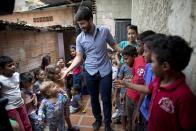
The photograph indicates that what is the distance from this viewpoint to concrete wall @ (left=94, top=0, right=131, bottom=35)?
9.23 meters

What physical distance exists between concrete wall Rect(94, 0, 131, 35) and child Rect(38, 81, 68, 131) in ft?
19.7

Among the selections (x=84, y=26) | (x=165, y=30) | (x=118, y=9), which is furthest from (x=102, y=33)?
(x=118, y=9)

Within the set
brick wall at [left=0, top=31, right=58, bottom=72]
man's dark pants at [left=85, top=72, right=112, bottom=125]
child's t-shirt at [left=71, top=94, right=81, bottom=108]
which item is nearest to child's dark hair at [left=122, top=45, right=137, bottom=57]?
man's dark pants at [left=85, top=72, right=112, bottom=125]

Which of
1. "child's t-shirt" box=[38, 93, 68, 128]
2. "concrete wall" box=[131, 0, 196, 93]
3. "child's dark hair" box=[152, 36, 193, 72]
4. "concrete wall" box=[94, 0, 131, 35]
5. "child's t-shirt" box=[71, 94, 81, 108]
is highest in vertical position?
"concrete wall" box=[94, 0, 131, 35]

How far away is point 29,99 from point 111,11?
614 cm

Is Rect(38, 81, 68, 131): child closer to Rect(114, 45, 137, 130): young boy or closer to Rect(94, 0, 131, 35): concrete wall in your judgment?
Rect(114, 45, 137, 130): young boy

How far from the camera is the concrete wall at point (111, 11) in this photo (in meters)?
9.23

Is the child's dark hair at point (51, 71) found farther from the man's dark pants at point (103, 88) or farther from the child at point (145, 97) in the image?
the child at point (145, 97)

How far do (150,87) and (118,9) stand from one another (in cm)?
747

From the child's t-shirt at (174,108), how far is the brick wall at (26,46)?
5.01m

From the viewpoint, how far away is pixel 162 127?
1.90 m

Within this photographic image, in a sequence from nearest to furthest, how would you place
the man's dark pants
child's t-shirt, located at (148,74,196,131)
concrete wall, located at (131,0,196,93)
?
child's t-shirt, located at (148,74,196,131) → concrete wall, located at (131,0,196,93) → the man's dark pants

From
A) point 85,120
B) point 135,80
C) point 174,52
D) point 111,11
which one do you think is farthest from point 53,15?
point 174,52

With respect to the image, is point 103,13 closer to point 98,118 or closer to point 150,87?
point 98,118
